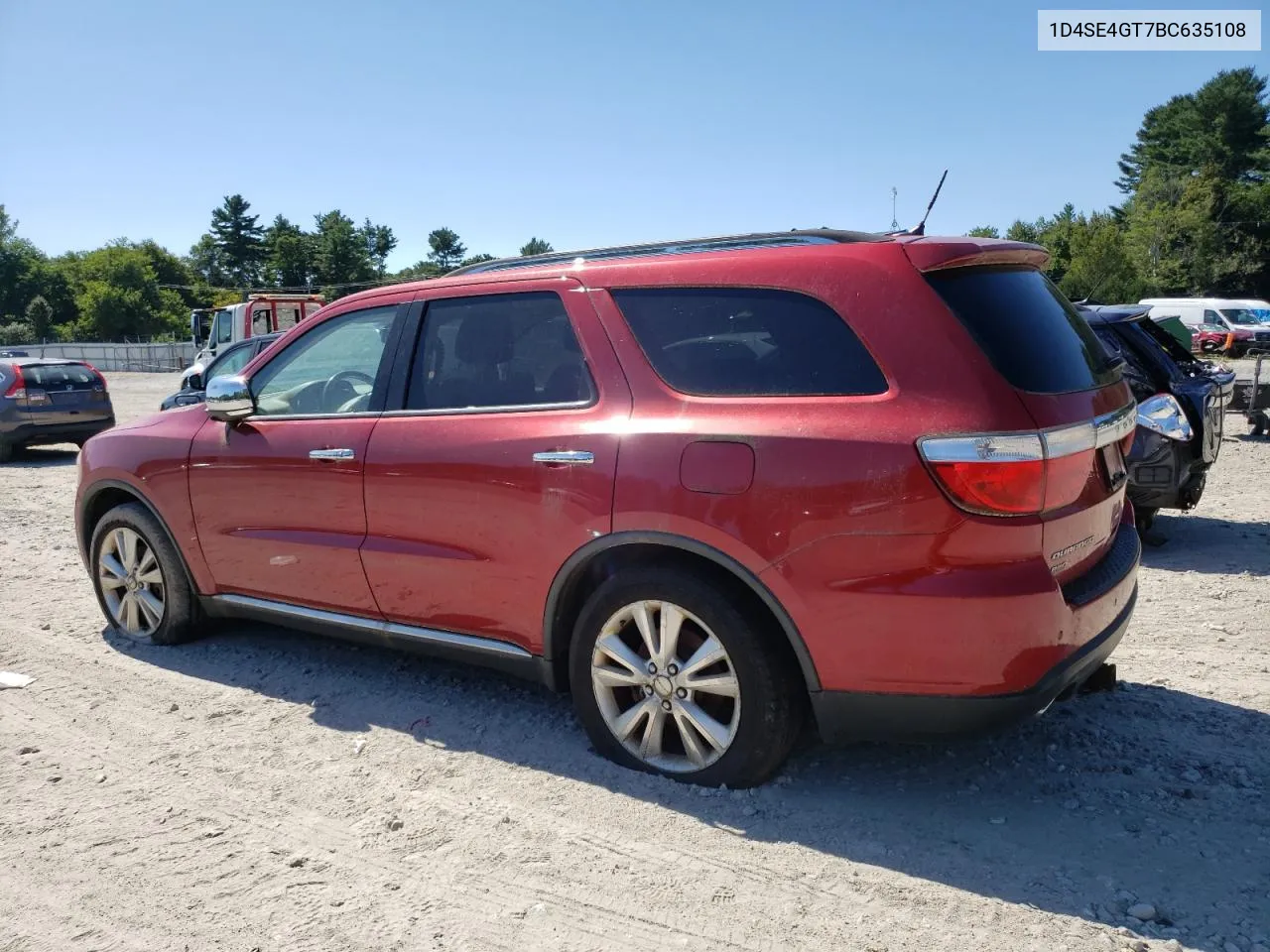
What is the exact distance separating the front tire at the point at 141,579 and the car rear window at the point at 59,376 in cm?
1074

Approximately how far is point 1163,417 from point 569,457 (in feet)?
16.4

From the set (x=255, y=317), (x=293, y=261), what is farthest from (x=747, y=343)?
(x=293, y=261)

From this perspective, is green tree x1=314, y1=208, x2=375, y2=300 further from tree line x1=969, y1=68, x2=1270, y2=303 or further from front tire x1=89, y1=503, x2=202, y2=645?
front tire x1=89, y1=503, x2=202, y2=645

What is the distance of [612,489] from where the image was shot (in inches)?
131

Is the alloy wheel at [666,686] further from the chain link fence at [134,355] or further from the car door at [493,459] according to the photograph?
the chain link fence at [134,355]

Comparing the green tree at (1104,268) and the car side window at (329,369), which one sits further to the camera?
the green tree at (1104,268)

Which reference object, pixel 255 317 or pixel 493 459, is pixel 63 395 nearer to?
pixel 255 317

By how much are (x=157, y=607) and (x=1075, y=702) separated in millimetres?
4535

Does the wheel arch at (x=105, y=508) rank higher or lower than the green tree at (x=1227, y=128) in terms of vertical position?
lower

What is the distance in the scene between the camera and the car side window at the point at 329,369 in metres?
4.31

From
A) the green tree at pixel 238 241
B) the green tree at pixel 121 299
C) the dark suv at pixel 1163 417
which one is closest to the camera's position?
the dark suv at pixel 1163 417

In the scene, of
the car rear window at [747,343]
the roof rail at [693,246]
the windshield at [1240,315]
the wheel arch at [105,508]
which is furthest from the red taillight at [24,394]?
the windshield at [1240,315]

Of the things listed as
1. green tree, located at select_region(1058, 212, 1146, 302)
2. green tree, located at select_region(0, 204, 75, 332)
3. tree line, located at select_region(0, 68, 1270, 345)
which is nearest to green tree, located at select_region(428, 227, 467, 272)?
tree line, located at select_region(0, 68, 1270, 345)

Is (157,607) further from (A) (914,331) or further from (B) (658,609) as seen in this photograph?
(A) (914,331)
